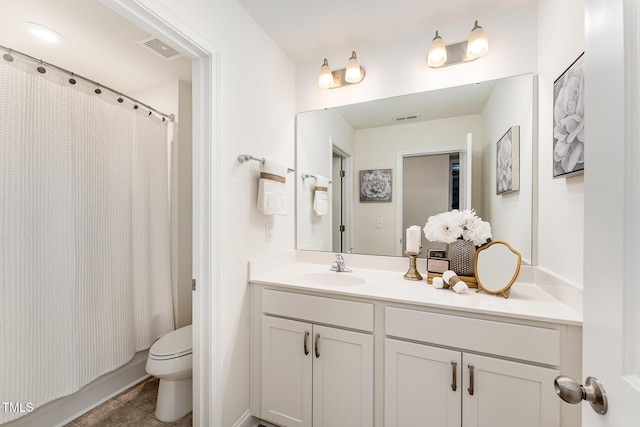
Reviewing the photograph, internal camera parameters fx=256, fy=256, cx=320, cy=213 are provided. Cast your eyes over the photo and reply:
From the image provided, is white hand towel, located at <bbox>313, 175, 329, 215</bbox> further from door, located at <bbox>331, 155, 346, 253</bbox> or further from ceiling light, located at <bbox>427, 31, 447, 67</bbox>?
ceiling light, located at <bbox>427, 31, 447, 67</bbox>

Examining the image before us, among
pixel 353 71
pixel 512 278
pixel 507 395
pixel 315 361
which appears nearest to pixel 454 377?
pixel 507 395

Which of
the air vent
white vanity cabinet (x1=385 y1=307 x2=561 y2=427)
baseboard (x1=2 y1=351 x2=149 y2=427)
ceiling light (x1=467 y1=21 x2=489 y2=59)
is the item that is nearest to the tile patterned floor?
baseboard (x1=2 y1=351 x2=149 y2=427)

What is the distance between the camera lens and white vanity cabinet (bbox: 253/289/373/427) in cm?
126

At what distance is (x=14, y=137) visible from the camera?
1312mm

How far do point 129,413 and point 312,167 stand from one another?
2073mm

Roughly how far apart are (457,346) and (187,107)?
2.58 metres

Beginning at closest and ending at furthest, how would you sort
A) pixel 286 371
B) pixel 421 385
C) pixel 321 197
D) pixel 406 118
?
pixel 421 385
pixel 286 371
pixel 406 118
pixel 321 197

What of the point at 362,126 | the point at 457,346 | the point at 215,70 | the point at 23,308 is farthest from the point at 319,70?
the point at 23,308

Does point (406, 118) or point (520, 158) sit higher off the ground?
point (406, 118)

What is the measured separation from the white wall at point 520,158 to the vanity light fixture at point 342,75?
0.87m

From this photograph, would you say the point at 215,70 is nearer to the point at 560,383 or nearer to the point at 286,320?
the point at 286,320

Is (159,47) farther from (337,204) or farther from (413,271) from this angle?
(413,271)

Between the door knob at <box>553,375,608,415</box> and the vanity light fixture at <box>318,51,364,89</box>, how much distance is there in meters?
1.87

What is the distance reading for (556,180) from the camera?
4.04ft
